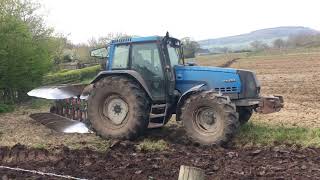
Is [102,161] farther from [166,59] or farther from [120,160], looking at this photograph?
[166,59]

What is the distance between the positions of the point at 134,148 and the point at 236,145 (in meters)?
1.84

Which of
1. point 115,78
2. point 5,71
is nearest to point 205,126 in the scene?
point 115,78

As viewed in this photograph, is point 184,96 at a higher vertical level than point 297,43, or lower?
lower

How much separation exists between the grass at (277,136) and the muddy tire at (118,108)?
191 centimetres

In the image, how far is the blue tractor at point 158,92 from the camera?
29.3 feet

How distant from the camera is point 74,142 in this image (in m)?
9.51

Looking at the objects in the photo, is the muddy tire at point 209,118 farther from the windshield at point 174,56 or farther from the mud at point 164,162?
the windshield at point 174,56

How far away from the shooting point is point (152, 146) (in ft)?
28.8

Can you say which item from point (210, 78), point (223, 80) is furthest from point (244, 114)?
point (210, 78)

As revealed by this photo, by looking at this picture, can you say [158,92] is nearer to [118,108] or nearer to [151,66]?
[151,66]

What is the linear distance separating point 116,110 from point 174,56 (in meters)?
1.62

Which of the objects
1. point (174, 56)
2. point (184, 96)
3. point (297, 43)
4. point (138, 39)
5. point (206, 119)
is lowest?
point (206, 119)

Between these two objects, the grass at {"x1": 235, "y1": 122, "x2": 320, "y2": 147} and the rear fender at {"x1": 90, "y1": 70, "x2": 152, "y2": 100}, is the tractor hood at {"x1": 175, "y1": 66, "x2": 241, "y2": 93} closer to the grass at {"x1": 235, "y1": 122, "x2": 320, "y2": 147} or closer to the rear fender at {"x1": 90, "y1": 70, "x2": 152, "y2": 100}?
the rear fender at {"x1": 90, "y1": 70, "x2": 152, "y2": 100}

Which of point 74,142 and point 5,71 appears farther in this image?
point 5,71
